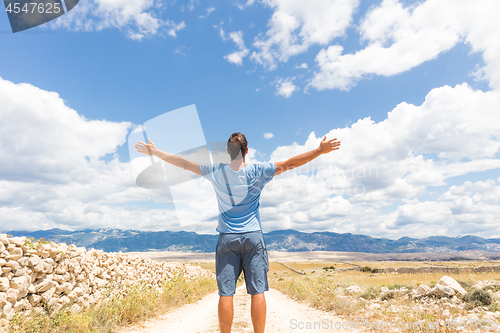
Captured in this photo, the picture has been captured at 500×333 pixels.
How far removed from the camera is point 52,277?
592 cm

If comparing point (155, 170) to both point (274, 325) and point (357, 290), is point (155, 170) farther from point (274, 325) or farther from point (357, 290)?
point (357, 290)

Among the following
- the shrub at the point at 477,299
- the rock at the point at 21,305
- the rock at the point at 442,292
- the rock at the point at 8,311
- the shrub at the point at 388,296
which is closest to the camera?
the rock at the point at 8,311

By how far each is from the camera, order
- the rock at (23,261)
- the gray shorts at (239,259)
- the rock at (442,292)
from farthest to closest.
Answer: the rock at (442,292), the rock at (23,261), the gray shorts at (239,259)

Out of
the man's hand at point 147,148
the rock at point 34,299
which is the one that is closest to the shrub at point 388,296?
the man's hand at point 147,148

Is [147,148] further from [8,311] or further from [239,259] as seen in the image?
[8,311]

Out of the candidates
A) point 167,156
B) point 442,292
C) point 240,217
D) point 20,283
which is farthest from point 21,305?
point 442,292

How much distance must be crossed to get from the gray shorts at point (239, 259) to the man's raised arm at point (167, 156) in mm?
946

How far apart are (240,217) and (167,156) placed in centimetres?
120

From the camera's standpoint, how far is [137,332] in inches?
242

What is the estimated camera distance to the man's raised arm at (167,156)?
3.37 metres

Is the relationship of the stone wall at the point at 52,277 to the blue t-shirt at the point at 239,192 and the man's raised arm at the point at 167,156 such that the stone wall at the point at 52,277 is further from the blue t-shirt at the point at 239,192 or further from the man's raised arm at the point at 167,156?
the blue t-shirt at the point at 239,192

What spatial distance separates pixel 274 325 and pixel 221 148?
15.2 feet

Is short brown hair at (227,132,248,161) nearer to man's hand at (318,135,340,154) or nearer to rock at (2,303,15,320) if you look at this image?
man's hand at (318,135,340,154)

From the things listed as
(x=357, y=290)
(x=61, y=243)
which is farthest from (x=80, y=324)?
(x=357, y=290)
